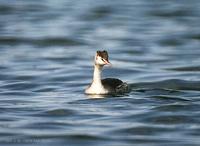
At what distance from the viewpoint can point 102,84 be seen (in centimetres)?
1997

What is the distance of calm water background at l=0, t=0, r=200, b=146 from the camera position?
16250 millimetres

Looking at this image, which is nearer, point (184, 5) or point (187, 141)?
point (187, 141)

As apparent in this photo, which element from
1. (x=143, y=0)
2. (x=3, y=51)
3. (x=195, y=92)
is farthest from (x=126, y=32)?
(x=195, y=92)

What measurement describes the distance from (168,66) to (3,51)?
514 centimetres

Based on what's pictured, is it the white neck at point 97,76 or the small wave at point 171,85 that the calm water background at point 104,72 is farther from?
the white neck at point 97,76

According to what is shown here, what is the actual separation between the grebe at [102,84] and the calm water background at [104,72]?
→ 244 mm

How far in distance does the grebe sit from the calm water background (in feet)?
0.80

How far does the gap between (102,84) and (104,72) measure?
13.7 ft

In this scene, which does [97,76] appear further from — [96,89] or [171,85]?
[171,85]

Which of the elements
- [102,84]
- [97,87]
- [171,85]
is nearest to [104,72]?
[171,85]

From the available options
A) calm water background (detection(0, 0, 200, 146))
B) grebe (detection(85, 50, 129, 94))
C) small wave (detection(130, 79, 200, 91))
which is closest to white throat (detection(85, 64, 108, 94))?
grebe (detection(85, 50, 129, 94))

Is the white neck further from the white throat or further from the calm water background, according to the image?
the calm water background

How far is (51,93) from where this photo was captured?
2034 centimetres

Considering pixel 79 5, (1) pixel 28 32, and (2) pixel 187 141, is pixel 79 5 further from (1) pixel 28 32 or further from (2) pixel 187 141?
(2) pixel 187 141
